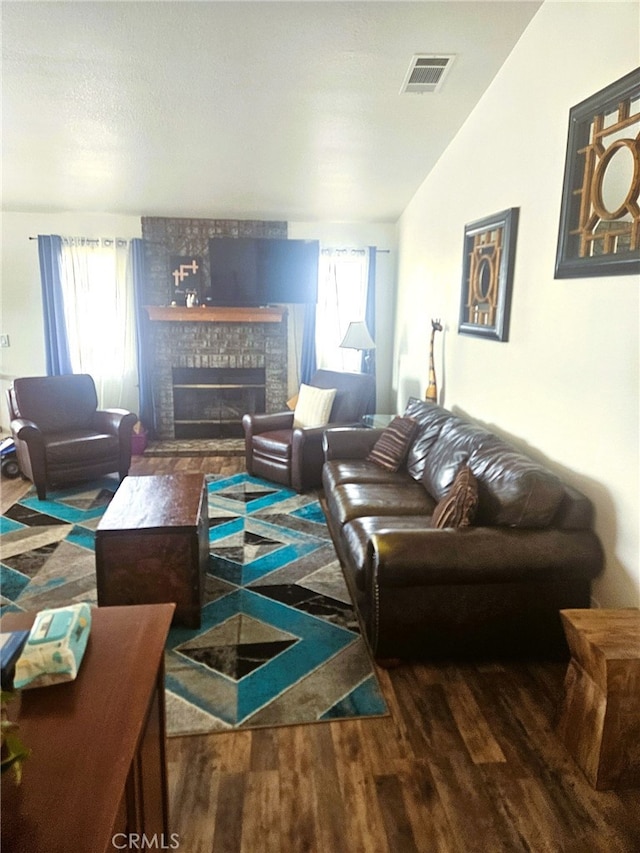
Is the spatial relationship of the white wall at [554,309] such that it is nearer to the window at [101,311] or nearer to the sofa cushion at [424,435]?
the sofa cushion at [424,435]

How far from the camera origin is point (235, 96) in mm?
3309

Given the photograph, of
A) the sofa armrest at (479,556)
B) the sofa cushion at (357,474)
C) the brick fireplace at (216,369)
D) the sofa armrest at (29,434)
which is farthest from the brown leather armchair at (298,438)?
the sofa armrest at (479,556)

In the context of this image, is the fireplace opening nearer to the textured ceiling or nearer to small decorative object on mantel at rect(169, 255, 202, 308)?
small decorative object on mantel at rect(169, 255, 202, 308)

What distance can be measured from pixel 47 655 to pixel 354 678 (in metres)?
1.51

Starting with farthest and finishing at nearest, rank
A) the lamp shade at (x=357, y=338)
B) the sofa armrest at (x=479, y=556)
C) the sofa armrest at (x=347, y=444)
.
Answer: the lamp shade at (x=357, y=338), the sofa armrest at (x=347, y=444), the sofa armrest at (x=479, y=556)

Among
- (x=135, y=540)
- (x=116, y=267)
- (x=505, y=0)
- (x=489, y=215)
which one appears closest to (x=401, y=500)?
(x=135, y=540)

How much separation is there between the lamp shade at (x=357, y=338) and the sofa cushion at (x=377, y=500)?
7.15 feet

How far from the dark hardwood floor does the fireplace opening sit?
14.5 feet

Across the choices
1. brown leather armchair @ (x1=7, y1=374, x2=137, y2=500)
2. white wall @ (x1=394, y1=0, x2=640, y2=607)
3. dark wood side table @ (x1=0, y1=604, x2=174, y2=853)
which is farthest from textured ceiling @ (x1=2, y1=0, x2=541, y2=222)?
dark wood side table @ (x1=0, y1=604, x2=174, y2=853)

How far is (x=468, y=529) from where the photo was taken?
7.47ft

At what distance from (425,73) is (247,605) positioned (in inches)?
119

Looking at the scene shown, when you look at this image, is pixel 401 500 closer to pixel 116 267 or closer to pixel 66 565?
pixel 66 565

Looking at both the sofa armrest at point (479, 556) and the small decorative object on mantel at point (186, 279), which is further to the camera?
the small decorative object on mantel at point (186, 279)

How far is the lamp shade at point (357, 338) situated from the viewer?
526 cm
